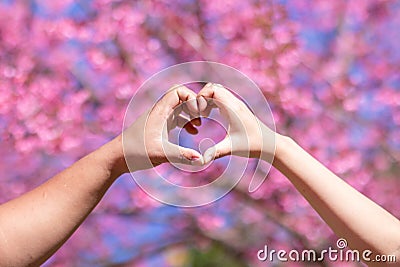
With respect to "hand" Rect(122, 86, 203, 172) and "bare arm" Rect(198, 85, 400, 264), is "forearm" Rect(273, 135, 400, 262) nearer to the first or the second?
"bare arm" Rect(198, 85, 400, 264)

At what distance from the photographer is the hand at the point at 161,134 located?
0.74m

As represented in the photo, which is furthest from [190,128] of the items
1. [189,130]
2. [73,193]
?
[73,193]

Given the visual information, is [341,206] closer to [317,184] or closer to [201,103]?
[317,184]

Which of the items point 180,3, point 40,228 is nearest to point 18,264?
point 40,228

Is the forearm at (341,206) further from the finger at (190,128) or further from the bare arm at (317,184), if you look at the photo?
the finger at (190,128)

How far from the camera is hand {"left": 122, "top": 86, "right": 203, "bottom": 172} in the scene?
0.74 meters

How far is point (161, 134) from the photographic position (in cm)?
76

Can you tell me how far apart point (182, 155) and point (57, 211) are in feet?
0.58

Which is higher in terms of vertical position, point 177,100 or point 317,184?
point 177,100

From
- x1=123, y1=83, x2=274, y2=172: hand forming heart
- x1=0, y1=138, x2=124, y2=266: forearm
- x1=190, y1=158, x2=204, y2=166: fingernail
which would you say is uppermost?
x1=123, y1=83, x2=274, y2=172: hand forming heart

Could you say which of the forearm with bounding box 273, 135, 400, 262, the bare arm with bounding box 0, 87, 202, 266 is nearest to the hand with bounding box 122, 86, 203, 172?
the bare arm with bounding box 0, 87, 202, 266

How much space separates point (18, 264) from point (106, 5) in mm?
2575

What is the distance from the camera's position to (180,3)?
3135mm

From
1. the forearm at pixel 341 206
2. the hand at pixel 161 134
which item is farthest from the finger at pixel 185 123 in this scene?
the forearm at pixel 341 206
